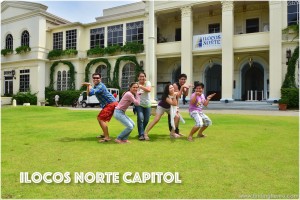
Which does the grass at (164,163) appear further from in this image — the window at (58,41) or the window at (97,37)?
the window at (58,41)

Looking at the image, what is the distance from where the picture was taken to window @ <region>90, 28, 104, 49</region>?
30016 mm

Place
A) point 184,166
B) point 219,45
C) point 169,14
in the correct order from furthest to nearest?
1. point 169,14
2. point 219,45
3. point 184,166

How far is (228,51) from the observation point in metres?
22.8

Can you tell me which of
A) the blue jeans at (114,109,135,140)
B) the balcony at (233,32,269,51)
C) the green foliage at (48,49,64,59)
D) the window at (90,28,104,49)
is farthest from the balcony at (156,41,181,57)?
the blue jeans at (114,109,135,140)

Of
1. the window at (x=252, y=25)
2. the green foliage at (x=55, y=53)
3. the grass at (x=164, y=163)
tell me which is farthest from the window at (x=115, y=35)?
the grass at (x=164, y=163)

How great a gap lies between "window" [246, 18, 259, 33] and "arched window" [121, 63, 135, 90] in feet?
35.9

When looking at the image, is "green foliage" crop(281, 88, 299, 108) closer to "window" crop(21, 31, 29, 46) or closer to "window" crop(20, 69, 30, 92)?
"window" crop(20, 69, 30, 92)

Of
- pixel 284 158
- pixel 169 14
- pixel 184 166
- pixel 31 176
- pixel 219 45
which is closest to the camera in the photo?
pixel 31 176

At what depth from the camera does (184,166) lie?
14.9 ft

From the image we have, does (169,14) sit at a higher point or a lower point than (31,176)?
higher

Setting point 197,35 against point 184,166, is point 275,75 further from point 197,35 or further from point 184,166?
point 184,166

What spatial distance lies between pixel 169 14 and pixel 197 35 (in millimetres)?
3948

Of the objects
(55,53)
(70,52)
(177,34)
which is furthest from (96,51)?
(177,34)

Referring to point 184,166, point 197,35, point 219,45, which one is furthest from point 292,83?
point 184,166
